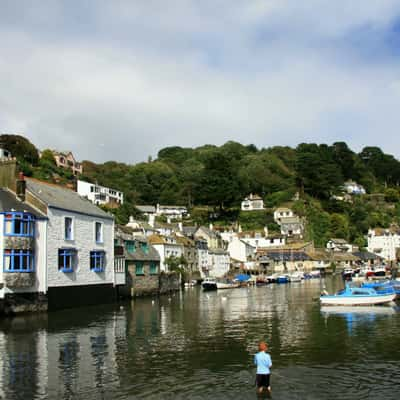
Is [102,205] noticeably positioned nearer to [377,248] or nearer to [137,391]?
[377,248]

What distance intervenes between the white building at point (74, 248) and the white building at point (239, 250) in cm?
7376

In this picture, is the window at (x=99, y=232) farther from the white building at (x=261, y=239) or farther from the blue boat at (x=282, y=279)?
the white building at (x=261, y=239)

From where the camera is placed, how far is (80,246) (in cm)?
4834

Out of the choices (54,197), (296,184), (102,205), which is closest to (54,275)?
(54,197)

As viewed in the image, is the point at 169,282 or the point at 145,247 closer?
the point at 145,247

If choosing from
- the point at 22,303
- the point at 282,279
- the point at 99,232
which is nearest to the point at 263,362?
the point at 22,303

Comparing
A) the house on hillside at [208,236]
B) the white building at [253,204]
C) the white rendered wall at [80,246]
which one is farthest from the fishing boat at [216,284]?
the white building at [253,204]

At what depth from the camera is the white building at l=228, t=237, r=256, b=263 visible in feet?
409

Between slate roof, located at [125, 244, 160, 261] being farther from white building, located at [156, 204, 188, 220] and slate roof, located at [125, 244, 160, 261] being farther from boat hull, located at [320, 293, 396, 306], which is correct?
white building, located at [156, 204, 188, 220]

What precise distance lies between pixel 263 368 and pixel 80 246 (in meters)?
33.5

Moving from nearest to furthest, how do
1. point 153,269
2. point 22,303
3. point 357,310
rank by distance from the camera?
point 22,303, point 357,310, point 153,269

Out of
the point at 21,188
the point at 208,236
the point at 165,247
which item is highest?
the point at 21,188

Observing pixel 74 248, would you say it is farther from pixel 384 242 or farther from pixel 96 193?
pixel 384 242

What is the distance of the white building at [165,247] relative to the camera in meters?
Result: 78.4
